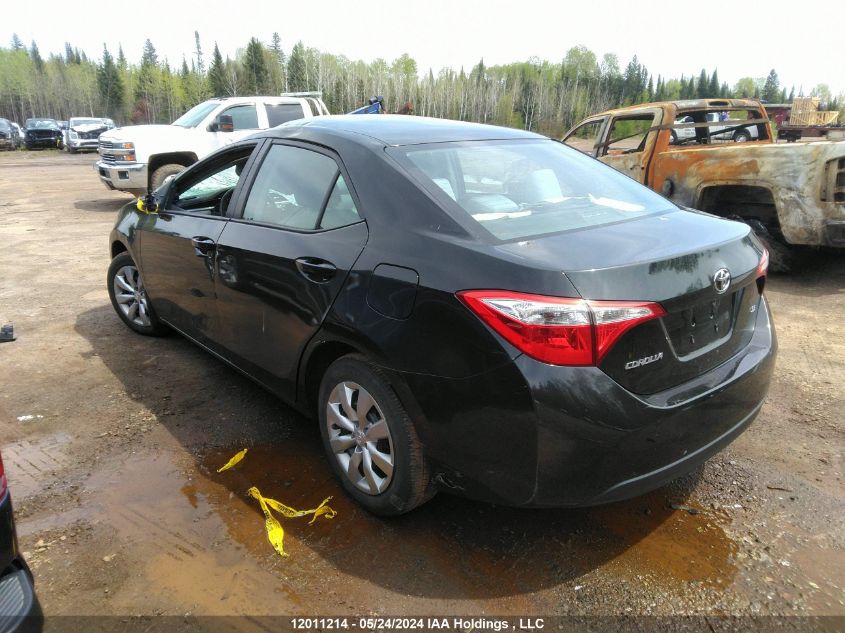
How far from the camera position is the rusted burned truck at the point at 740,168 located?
5.93 m

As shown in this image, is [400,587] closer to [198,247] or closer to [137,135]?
[198,247]

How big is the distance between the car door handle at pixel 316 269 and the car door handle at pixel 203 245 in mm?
951

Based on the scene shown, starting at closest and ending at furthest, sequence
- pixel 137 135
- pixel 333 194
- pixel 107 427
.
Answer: pixel 333 194, pixel 107 427, pixel 137 135

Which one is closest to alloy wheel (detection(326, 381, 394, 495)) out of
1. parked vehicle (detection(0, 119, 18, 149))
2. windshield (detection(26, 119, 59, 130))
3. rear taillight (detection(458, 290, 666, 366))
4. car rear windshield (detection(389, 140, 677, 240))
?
rear taillight (detection(458, 290, 666, 366))

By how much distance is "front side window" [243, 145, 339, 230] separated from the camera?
3010 mm

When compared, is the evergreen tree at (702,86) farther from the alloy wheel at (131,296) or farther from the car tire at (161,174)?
the alloy wheel at (131,296)

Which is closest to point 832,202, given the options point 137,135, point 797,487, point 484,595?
point 797,487

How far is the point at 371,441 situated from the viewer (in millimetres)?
2635

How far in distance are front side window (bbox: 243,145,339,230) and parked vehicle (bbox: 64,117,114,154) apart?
114ft

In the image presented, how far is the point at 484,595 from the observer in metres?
2.32

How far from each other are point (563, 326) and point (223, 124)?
10874 millimetres

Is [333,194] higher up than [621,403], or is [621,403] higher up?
[333,194]

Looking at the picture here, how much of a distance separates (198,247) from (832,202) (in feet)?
18.9

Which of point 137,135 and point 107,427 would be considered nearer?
point 107,427
